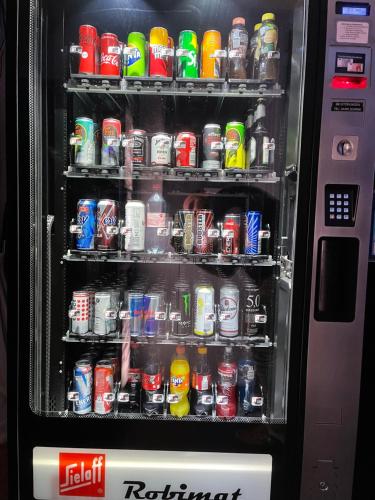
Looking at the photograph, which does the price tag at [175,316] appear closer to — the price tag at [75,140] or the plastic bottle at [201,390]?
the plastic bottle at [201,390]

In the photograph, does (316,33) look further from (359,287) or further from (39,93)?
(39,93)

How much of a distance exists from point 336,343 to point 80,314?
1.02 meters

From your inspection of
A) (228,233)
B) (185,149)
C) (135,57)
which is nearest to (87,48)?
(135,57)

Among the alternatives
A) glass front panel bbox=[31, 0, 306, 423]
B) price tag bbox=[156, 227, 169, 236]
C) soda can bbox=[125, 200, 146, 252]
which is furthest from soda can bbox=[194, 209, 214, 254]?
soda can bbox=[125, 200, 146, 252]

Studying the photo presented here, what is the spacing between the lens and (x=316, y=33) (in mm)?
1323

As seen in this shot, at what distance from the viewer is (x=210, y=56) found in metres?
1.61

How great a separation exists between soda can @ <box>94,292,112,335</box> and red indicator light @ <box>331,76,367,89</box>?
3.96 feet

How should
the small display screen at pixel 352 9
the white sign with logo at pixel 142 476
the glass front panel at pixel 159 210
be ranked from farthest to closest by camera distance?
1. the glass front panel at pixel 159 210
2. the white sign with logo at pixel 142 476
3. the small display screen at pixel 352 9

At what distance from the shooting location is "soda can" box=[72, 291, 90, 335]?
63.8 inches

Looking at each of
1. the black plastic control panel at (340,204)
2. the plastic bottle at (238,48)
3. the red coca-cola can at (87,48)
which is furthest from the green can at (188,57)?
the black plastic control panel at (340,204)

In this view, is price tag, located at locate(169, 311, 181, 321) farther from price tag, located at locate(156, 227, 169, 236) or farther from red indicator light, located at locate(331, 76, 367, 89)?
red indicator light, located at locate(331, 76, 367, 89)

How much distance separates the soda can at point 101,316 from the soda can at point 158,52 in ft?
3.21

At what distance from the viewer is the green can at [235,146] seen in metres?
1.66

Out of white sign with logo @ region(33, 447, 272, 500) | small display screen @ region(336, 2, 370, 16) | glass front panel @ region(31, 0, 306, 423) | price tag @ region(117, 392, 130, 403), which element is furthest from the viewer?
price tag @ region(117, 392, 130, 403)
